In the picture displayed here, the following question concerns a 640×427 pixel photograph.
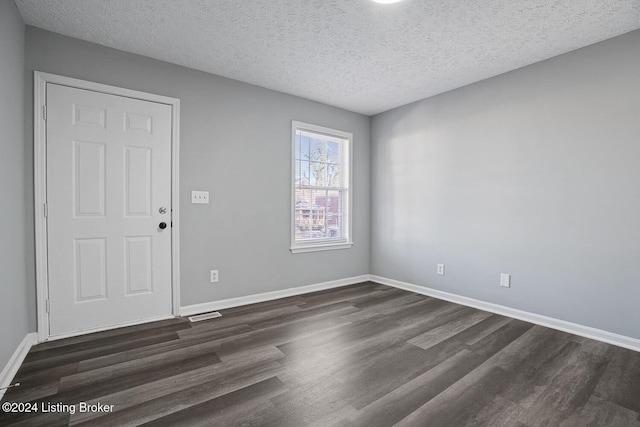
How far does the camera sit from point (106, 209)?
105 inches

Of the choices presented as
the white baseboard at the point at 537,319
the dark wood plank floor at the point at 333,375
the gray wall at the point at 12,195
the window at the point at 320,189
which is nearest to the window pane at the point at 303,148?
the window at the point at 320,189

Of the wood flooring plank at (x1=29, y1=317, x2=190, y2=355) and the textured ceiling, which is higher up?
the textured ceiling

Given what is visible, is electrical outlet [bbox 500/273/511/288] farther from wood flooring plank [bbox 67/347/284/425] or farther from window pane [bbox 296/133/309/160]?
window pane [bbox 296/133/309/160]

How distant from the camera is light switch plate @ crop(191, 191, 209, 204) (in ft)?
10.2

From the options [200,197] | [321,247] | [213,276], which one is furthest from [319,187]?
[213,276]

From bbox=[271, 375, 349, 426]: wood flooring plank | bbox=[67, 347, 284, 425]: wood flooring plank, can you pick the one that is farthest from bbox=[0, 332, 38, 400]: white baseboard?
bbox=[271, 375, 349, 426]: wood flooring plank

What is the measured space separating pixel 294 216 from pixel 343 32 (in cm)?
215

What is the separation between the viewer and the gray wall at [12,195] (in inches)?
73.0

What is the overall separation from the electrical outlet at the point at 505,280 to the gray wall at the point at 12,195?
13.5 feet

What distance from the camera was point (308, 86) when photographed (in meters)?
3.53

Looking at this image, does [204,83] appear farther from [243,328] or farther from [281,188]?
[243,328]

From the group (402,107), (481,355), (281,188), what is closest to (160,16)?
(281,188)

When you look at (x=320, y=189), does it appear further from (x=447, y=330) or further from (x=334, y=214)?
(x=447, y=330)

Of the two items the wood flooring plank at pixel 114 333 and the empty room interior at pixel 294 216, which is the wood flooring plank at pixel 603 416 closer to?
the empty room interior at pixel 294 216
